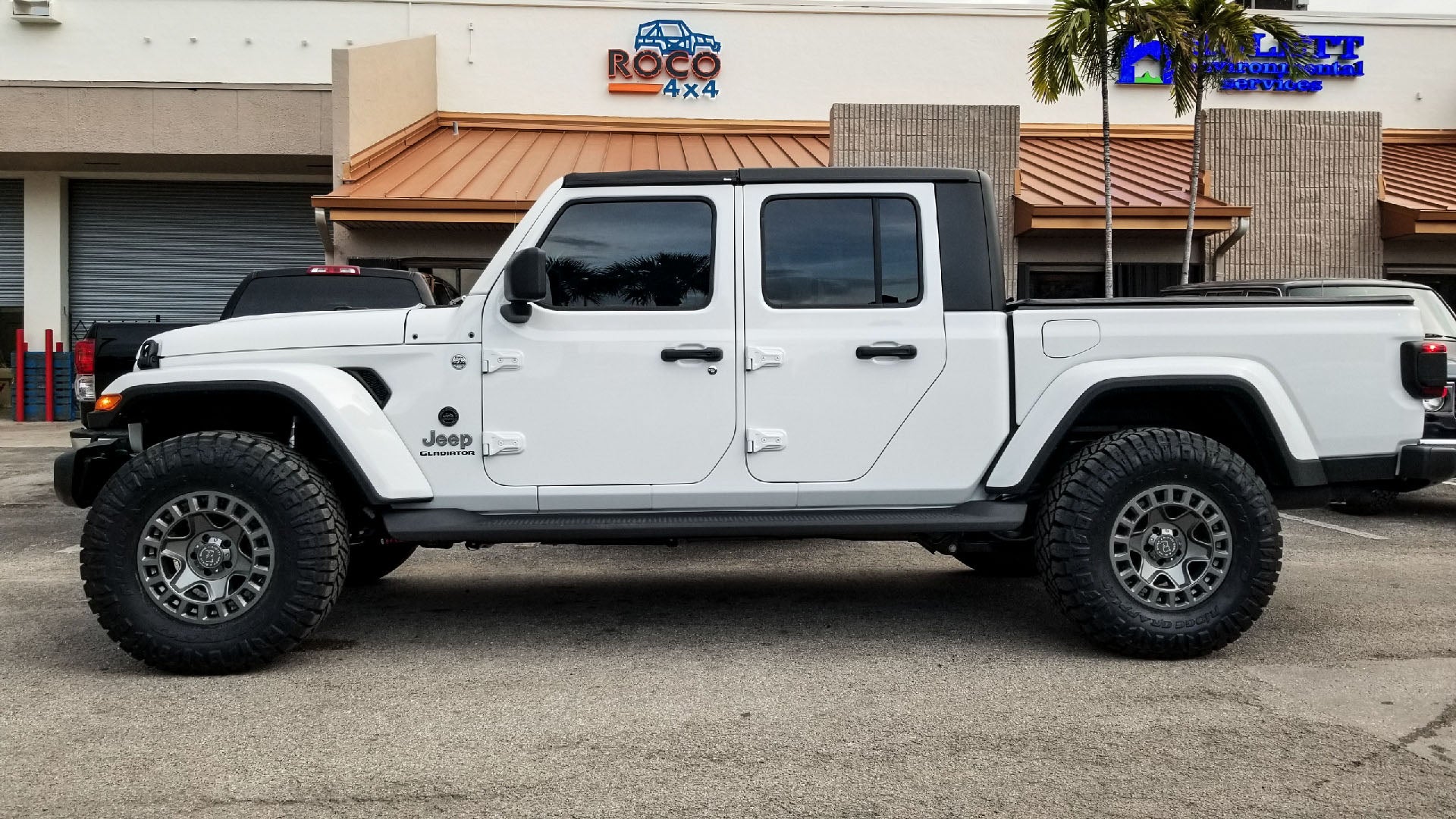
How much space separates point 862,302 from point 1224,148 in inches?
468

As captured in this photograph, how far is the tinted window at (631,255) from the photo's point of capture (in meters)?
4.80

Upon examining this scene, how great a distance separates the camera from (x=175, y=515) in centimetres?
450

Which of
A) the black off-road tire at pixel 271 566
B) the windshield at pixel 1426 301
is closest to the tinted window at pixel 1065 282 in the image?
the windshield at pixel 1426 301

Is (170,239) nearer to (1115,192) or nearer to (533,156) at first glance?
(533,156)

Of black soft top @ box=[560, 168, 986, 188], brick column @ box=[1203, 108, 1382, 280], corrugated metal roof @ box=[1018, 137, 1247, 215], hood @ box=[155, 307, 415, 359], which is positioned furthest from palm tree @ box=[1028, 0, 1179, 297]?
hood @ box=[155, 307, 415, 359]

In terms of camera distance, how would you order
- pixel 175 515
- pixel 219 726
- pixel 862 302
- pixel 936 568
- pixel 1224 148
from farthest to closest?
pixel 1224 148
pixel 936 568
pixel 862 302
pixel 175 515
pixel 219 726

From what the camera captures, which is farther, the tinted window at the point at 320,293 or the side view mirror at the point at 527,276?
the tinted window at the point at 320,293

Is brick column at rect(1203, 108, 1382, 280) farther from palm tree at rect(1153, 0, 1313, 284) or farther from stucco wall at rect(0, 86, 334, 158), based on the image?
stucco wall at rect(0, 86, 334, 158)

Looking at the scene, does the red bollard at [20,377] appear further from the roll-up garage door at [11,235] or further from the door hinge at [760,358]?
the door hinge at [760,358]

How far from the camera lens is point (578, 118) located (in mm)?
17531

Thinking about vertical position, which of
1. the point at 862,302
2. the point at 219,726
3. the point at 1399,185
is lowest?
the point at 219,726

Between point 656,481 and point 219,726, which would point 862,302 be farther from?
point 219,726

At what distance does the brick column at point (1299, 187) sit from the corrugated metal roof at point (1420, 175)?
1.81 ft

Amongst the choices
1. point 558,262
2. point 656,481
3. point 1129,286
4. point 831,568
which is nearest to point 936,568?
point 831,568
